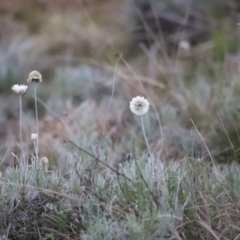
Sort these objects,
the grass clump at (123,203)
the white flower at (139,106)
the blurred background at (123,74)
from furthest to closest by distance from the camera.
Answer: the blurred background at (123,74) → the white flower at (139,106) → the grass clump at (123,203)

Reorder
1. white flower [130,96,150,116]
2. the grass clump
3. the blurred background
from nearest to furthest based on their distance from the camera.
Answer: the grass clump
white flower [130,96,150,116]
the blurred background

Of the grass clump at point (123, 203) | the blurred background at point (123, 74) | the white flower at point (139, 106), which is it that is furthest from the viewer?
the blurred background at point (123, 74)

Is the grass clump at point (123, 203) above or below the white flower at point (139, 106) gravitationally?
below

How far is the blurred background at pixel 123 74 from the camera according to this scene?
2631mm

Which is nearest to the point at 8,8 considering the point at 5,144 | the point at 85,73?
the point at 85,73

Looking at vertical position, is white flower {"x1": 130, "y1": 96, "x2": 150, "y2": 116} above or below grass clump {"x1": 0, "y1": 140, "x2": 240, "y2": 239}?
above

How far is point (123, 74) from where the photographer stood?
133 inches

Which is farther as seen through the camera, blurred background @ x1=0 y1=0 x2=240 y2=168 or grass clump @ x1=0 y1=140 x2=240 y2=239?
blurred background @ x1=0 y1=0 x2=240 y2=168

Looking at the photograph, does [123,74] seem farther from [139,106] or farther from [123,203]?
[123,203]

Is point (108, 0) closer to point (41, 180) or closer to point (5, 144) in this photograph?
point (5, 144)

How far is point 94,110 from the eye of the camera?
10.4 feet

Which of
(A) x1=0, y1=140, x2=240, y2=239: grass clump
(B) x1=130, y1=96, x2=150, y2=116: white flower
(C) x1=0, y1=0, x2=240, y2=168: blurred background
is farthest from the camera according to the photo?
(C) x1=0, y1=0, x2=240, y2=168: blurred background

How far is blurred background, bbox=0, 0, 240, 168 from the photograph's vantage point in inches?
104

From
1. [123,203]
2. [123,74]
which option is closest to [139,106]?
[123,203]
